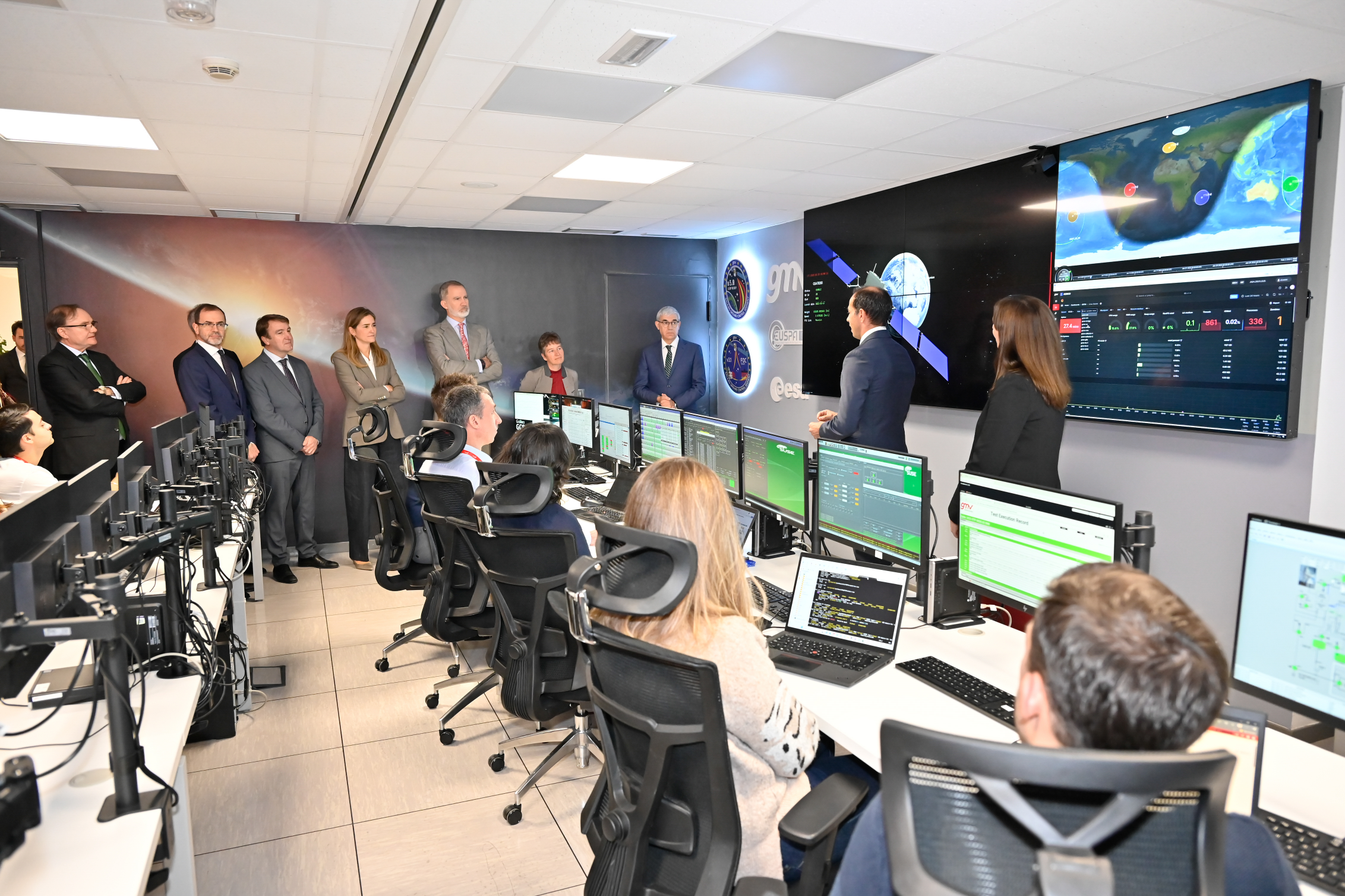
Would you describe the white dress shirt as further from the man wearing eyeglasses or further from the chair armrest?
the chair armrest

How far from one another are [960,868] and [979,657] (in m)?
1.56

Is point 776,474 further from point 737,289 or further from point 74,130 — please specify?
point 737,289

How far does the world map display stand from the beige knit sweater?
301 cm

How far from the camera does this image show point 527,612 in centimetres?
274

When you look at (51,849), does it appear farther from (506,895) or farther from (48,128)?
(48,128)

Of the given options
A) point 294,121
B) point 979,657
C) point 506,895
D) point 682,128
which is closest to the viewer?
point 979,657

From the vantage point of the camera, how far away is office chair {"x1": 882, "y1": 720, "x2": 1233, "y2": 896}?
2.35 ft

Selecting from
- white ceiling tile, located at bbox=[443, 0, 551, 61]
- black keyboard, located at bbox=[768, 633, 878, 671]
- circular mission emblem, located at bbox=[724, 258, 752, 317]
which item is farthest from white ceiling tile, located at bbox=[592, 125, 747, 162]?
circular mission emblem, located at bbox=[724, 258, 752, 317]

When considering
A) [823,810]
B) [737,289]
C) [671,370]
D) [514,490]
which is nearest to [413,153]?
[514,490]

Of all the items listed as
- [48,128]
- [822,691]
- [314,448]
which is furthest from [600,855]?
[314,448]

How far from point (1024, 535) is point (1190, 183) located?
2.36 meters

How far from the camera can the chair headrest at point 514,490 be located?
2.24 metres

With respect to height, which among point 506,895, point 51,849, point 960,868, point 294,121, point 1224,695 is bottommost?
point 506,895

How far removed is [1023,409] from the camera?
9.87ft
